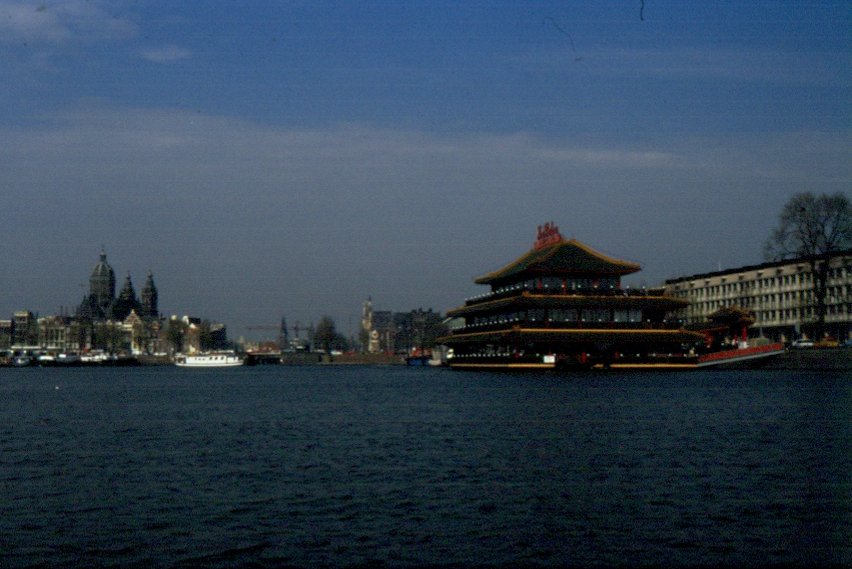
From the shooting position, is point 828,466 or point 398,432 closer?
point 828,466

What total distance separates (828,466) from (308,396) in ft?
207

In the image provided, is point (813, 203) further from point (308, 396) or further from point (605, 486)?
point (605, 486)

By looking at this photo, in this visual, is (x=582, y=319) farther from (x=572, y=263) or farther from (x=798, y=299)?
(x=798, y=299)

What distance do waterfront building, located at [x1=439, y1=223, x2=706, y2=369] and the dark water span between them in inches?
3017

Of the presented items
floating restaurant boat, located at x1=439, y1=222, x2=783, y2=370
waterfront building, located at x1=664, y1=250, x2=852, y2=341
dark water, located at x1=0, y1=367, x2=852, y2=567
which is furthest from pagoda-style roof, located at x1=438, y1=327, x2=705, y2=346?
dark water, located at x1=0, y1=367, x2=852, y2=567

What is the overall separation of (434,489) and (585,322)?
4405 inches

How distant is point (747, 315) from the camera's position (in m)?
Result: 160

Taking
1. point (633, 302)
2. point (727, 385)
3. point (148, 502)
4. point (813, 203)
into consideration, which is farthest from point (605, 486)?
point (813, 203)

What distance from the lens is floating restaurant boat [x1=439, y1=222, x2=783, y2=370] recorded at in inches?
5522

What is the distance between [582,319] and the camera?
468ft

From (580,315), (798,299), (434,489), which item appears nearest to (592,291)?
(580,315)

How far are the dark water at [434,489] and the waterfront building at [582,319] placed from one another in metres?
76.6

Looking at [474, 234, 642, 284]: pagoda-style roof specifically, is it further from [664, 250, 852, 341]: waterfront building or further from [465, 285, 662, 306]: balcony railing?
[664, 250, 852, 341]: waterfront building

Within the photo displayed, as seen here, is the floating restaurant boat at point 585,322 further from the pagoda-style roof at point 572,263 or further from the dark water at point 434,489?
the dark water at point 434,489
